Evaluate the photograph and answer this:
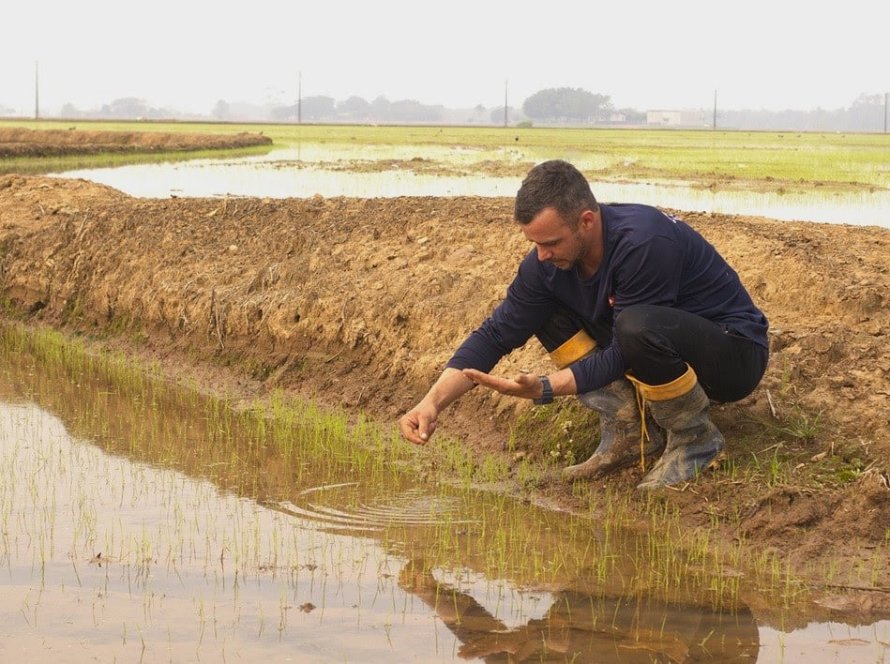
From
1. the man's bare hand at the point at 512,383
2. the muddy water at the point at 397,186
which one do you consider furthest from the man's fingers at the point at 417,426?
the muddy water at the point at 397,186

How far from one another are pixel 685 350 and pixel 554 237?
0.76 metres

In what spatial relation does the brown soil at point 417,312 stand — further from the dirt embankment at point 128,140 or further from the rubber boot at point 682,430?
the dirt embankment at point 128,140

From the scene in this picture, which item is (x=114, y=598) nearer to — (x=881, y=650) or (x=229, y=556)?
(x=229, y=556)

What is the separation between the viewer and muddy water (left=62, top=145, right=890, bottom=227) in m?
17.3

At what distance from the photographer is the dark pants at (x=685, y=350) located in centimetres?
493

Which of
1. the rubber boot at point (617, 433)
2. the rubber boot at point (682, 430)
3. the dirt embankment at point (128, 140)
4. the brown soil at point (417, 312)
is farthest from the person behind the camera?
the dirt embankment at point (128, 140)

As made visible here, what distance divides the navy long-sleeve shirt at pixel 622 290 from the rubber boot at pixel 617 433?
0.50m

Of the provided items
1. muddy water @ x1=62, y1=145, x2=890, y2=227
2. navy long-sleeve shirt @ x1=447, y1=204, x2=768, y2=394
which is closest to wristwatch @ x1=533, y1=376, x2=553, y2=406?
navy long-sleeve shirt @ x1=447, y1=204, x2=768, y2=394

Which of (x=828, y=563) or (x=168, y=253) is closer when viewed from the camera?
(x=828, y=563)

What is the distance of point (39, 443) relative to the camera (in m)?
7.09

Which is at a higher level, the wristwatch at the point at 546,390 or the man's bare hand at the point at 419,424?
the wristwatch at the point at 546,390

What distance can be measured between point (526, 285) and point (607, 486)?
1.15 meters

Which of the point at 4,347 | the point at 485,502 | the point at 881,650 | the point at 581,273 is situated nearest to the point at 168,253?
the point at 4,347

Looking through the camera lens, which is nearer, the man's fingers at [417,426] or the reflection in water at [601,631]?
the reflection in water at [601,631]
